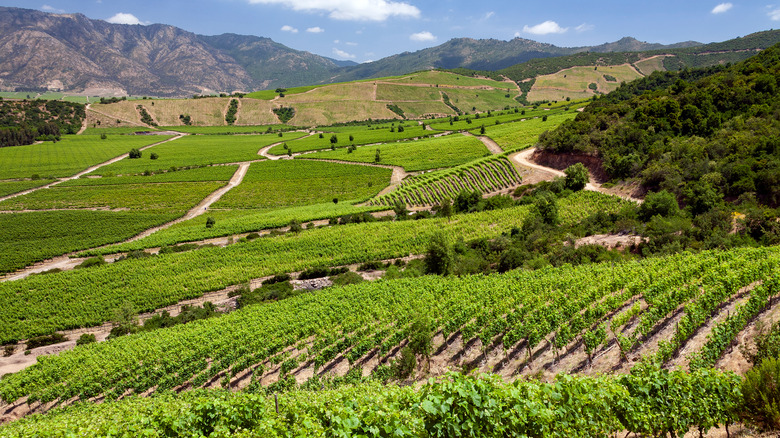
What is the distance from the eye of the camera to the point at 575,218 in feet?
181

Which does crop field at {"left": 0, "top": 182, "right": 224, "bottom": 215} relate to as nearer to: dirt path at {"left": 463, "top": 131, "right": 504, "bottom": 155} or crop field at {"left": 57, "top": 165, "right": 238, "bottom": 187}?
crop field at {"left": 57, "top": 165, "right": 238, "bottom": 187}

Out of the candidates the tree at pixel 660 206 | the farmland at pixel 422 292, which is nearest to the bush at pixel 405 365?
the farmland at pixel 422 292

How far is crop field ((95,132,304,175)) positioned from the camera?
119250 millimetres

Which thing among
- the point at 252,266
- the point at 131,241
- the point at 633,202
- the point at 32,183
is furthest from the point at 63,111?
the point at 633,202

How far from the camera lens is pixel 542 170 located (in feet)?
264

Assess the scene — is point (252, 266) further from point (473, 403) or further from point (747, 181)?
point (747, 181)

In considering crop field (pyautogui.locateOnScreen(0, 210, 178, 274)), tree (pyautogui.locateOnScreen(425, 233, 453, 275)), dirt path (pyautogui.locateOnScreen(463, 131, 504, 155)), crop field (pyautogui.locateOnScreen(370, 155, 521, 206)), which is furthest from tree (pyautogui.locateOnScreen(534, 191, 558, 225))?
crop field (pyautogui.locateOnScreen(0, 210, 178, 274))

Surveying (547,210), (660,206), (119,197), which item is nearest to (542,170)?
(547,210)

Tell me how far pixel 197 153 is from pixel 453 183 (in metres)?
105

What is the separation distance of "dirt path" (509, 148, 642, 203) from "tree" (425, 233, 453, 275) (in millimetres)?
33247

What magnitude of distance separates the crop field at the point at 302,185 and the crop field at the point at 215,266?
29.3 m

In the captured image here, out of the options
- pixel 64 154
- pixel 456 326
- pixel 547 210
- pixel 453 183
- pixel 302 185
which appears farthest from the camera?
pixel 64 154

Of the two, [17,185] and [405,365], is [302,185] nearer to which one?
[17,185]

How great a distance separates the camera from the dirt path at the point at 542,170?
62388 mm
